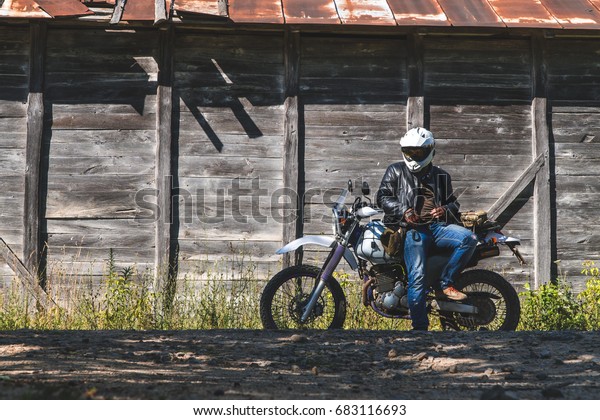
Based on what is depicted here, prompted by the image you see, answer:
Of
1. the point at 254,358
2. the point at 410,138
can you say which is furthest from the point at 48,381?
the point at 410,138

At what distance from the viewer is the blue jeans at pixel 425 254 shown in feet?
24.0

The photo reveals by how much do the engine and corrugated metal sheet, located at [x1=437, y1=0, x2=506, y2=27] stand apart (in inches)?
141

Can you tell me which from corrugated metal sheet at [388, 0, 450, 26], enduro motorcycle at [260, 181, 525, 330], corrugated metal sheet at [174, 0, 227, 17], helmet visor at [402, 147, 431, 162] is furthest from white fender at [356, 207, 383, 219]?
corrugated metal sheet at [174, 0, 227, 17]

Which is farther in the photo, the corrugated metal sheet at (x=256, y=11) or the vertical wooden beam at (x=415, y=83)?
the vertical wooden beam at (x=415, y=83)

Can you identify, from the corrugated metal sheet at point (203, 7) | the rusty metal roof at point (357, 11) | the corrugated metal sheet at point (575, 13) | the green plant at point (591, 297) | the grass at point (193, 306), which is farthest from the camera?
the corrugated metal sheet at point (575, 13)

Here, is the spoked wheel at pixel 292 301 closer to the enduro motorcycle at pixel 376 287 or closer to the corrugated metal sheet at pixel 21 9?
the enduro motorcycle at pixel 376 287

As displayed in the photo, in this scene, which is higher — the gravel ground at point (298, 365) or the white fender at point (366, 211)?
the white fender at point (366, 211)

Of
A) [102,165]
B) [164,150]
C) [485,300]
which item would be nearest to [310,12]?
[164,150]

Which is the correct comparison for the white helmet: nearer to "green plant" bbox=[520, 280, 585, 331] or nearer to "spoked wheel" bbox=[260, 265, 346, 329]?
"spoked wheel" bbox=[260, 265, 346, 329]

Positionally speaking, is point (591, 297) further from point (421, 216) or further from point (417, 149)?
point (417, 149)

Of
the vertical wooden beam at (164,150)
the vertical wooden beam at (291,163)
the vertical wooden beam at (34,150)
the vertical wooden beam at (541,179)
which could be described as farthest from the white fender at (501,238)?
the vertical wooden beam at (34,150)

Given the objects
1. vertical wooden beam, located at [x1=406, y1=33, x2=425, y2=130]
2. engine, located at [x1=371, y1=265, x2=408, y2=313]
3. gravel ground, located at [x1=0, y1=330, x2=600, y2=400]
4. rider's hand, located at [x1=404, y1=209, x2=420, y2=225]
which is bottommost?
gravel ground, located at [x1=0, y1=330, x2=600, y2=400]

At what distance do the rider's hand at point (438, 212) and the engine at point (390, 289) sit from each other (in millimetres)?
565

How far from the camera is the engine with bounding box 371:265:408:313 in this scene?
7.51 meters
